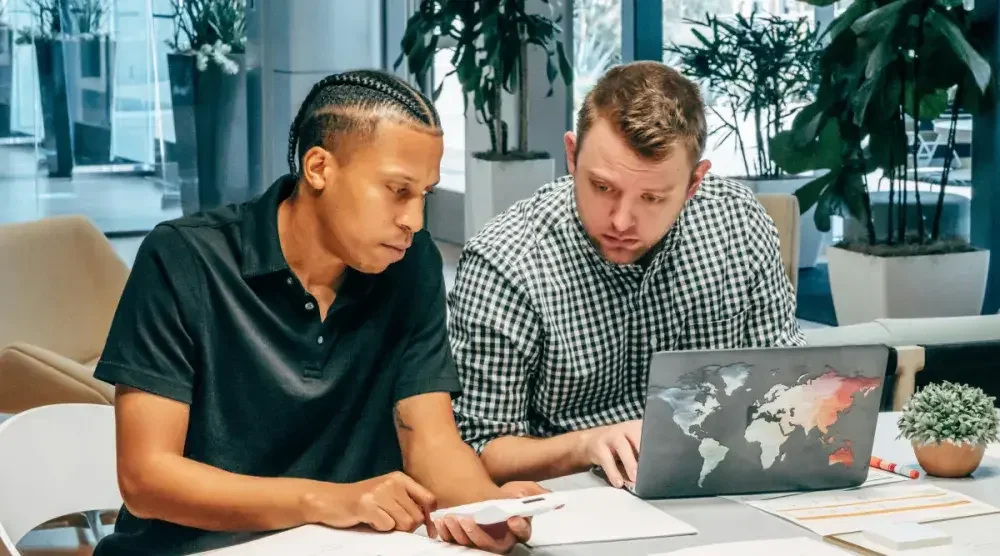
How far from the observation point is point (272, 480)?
163cm

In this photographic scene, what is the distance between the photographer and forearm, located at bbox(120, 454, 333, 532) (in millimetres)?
1603

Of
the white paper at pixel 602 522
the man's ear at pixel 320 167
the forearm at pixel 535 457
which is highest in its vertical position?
the man's ear at pixel 320 167

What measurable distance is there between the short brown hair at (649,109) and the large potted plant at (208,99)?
5609 millimetres

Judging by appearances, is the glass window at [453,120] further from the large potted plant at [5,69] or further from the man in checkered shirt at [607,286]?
the man in checkered shirt at [607,286]

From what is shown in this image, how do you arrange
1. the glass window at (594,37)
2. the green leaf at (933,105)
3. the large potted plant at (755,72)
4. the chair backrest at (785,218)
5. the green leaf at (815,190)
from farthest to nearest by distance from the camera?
1. the glass window at (594,37)
2. the large potted plant at (755,72)
3. the green leaf at (815,190)
4. the green leaf at (933,105)
5. the chair backrest at (785,218)

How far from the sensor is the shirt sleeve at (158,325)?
167 centimetres

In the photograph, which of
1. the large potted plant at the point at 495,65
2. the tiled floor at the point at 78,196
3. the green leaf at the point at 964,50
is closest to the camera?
the green leaf at the point at 964,50

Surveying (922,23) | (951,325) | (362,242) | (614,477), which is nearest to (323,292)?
(362,242)

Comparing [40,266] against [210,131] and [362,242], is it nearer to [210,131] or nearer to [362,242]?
Answer: [362,242]

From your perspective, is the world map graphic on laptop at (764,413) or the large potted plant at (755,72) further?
the large potted plant at (755,72)

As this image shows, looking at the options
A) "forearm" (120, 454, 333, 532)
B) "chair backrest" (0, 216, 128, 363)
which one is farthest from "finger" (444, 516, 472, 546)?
"chair backrest" (0, 216, 128, 363)

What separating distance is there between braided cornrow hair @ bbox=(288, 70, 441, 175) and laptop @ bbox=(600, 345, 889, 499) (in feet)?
1.58

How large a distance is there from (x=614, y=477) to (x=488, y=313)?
16.5 inches

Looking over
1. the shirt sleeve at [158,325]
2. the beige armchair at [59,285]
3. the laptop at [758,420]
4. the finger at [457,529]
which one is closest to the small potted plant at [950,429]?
the laptop at [758,420]
